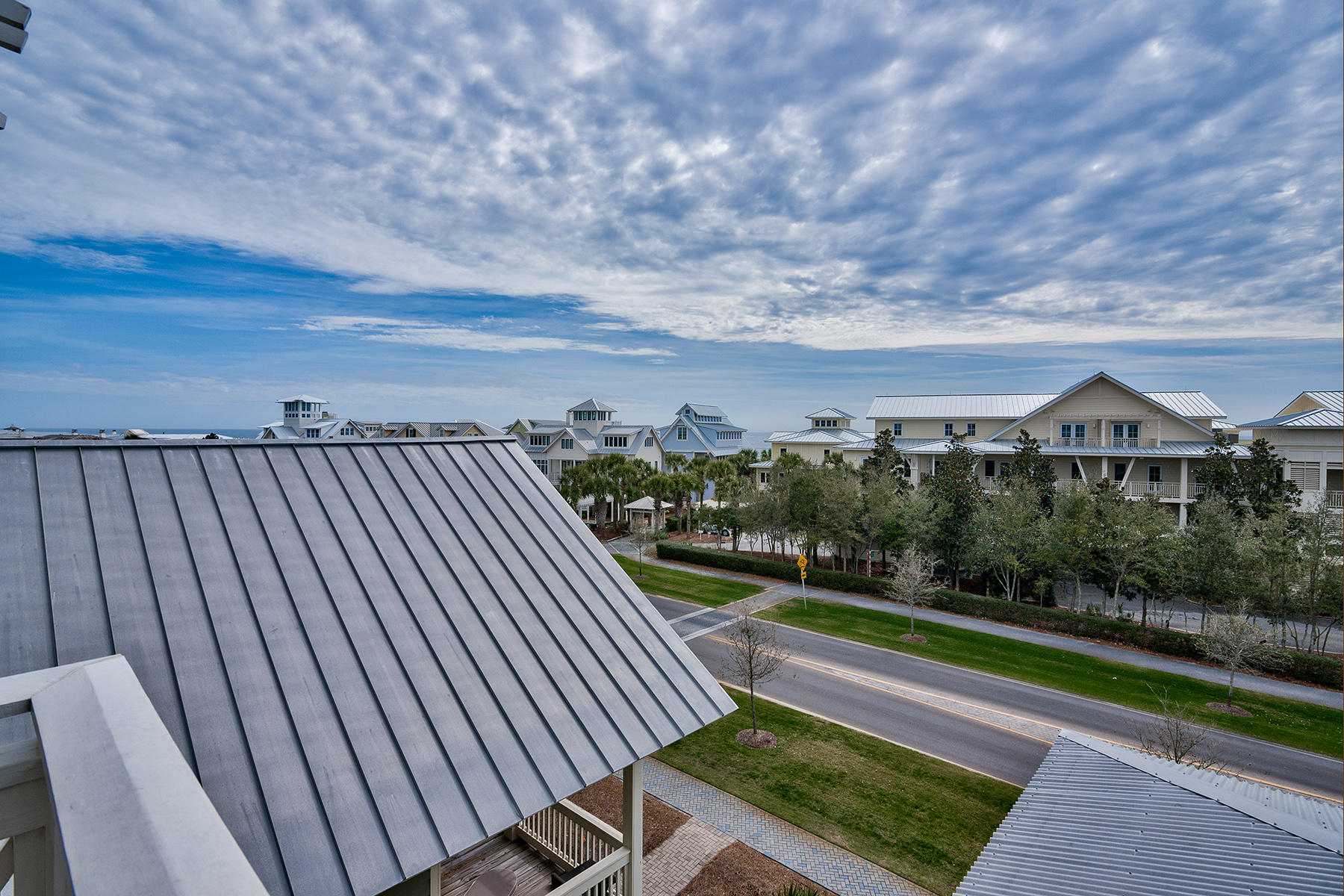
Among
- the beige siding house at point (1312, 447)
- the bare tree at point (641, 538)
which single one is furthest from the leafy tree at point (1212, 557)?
the bare tree at point (641, 538)

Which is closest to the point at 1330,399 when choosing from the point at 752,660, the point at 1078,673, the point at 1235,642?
the point at 1235,642

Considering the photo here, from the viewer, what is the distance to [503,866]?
9.96m

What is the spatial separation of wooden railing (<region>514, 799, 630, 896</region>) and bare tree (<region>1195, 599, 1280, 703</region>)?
2134 centimetres

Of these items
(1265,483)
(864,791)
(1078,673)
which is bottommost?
(1078,673)

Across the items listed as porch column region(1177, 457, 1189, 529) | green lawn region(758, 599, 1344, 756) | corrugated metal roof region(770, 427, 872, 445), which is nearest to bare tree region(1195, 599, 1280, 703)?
green lawn region(758, 599, 1344, 756)

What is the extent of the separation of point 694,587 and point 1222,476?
98.8 ft

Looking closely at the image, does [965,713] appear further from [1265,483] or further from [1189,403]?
[1189,403]

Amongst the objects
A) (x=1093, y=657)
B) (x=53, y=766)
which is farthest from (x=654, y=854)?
(x=1093, y=657)

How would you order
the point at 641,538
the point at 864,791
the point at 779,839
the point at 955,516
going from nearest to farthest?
1. the point at 779,839
2. the point at 864,791
3. the point at 955,516
4. the point at 641,538

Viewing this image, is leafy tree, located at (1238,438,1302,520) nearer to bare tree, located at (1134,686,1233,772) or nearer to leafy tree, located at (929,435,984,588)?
leafy tree, located at (929,435,984,588)

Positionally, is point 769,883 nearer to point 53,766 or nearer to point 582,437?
point 53,766

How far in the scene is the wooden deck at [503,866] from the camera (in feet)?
30.8

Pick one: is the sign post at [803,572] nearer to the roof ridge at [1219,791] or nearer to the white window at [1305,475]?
the roof ridge at [1219,791]

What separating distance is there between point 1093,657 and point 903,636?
282 inches
